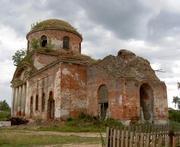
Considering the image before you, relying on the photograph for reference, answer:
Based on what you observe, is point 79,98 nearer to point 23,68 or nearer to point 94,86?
point 94,86

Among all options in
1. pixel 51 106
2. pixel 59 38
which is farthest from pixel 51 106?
pixel 59 38

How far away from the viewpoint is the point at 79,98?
2747cm

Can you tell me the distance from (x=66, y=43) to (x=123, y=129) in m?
26.9

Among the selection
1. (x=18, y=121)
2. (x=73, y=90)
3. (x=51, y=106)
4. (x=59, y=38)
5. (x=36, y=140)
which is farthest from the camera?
(x=59, y=38)

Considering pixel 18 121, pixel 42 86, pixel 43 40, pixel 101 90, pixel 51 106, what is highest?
pixel 43 40

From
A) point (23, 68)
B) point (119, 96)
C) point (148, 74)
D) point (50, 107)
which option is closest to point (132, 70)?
point (148, 74)

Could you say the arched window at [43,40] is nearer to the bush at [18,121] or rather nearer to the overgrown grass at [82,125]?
the bush at [18,121]

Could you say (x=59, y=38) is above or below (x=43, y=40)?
above

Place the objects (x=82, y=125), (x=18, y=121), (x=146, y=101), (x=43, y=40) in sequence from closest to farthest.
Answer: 1. (x=82, y=125)
2. (x=146, y=101)
3. (x=18, y=121)
4. (x=43, y=40)

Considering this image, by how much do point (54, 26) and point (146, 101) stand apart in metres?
13.9

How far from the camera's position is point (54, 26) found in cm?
3450

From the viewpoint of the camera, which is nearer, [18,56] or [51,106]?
[51,106]

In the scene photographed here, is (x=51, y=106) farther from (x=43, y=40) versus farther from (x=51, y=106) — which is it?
(x=43, y=40)

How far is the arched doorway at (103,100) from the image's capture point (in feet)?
84.5
